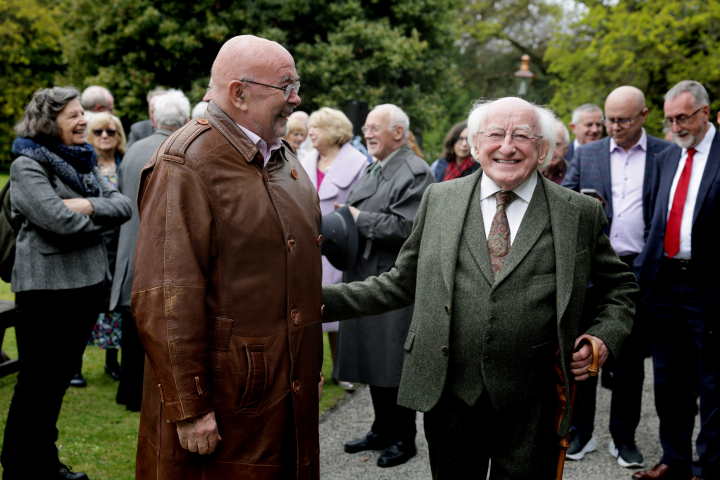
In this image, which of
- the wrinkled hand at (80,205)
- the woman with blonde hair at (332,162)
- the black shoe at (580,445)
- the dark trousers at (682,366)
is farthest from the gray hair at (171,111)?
the black shoe at (580,445)

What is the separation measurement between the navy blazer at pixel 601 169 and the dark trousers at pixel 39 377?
358 cm

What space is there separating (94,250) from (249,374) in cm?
209

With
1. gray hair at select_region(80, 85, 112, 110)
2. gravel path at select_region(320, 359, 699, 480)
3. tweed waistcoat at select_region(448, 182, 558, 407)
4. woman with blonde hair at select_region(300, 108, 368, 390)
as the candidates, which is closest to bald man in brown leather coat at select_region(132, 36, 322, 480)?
tweed waistcoat at select_region(448, 182, 558, 407)

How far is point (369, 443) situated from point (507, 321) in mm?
2461

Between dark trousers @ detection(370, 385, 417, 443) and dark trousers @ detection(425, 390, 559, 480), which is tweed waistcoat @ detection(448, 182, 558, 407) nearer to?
dark trousers @ detection(425, 390, 559, 480)

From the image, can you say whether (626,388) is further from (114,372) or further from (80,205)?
(114,372)

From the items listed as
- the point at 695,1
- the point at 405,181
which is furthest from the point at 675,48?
the point at 405,181

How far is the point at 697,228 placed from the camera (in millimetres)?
3967

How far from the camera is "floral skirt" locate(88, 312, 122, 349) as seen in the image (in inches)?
230

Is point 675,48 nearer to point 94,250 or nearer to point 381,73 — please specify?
point 381,73

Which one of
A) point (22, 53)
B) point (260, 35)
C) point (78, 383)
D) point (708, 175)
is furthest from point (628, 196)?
point (22, 53)

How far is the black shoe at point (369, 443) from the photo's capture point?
460 centimetres

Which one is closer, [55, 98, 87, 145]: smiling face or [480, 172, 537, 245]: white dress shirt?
[480, 172, 537, 245]: white dress shirt

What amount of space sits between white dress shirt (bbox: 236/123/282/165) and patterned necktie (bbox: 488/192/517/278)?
3.12 feet
